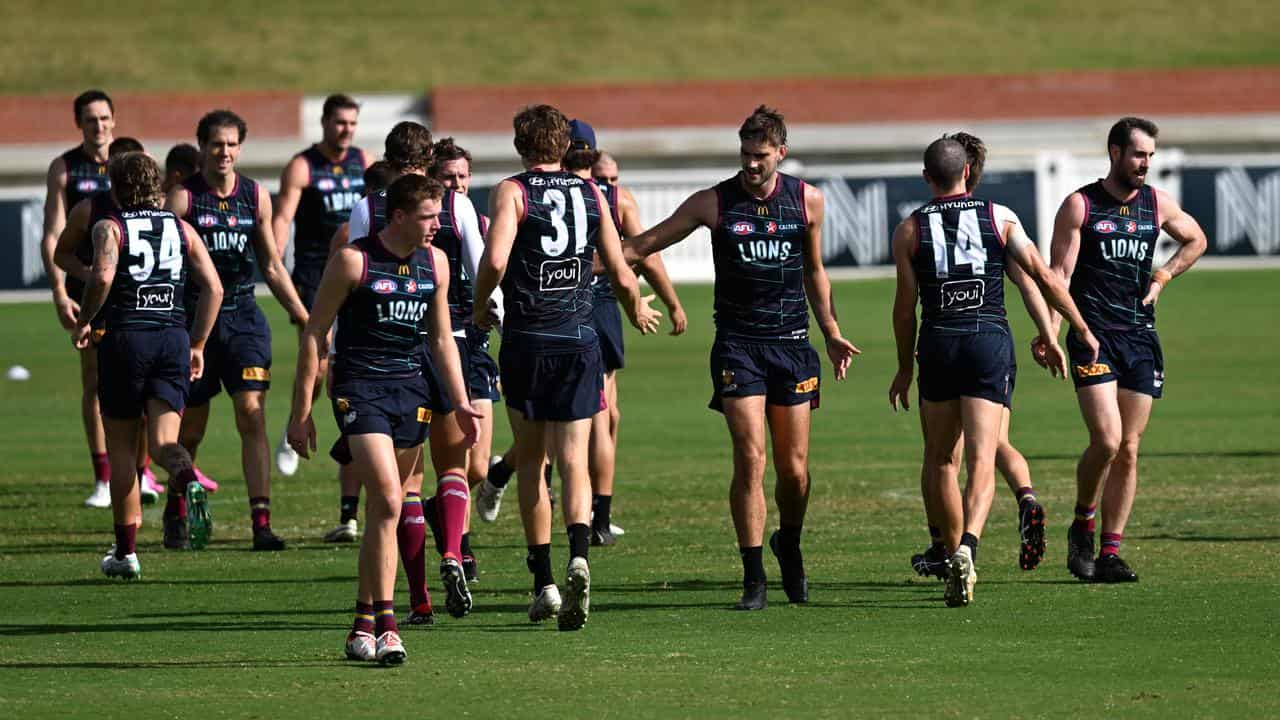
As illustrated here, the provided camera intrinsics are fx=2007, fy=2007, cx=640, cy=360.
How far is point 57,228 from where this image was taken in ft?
43.4

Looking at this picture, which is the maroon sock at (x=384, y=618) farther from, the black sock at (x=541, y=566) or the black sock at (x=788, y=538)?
the black sock at (x=788, y=538)

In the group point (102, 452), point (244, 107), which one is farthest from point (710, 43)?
point (102, 452)

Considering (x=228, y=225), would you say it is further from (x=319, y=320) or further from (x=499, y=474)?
(x=319, y=320)

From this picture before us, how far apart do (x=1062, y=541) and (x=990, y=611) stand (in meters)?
2.36

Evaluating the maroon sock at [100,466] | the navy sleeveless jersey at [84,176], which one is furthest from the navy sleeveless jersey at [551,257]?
the maroon sock at [100,466]

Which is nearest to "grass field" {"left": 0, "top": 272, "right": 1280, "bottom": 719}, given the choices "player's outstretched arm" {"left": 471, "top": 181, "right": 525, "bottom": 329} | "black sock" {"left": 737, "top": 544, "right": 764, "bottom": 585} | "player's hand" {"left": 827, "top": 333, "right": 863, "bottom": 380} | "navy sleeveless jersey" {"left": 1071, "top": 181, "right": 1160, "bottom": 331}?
"black sock" {"left": 737, "top": 544, "right": 764, "bottom": 585}

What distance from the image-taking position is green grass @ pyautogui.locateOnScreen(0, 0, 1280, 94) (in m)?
51.8

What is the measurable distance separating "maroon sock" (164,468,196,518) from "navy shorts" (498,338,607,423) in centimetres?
217

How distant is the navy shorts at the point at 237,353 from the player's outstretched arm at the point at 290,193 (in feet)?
2.72

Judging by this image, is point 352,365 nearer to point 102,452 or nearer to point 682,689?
point 682,689

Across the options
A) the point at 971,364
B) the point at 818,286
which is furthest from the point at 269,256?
the point at 971,364

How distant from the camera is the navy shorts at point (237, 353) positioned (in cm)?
1170

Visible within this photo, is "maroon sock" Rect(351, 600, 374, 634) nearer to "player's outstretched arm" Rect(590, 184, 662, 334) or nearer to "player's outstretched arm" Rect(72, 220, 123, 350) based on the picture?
"player's outstretched arm" Rect(590, 184, 662, 334)

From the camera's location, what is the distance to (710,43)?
53.8 meters
